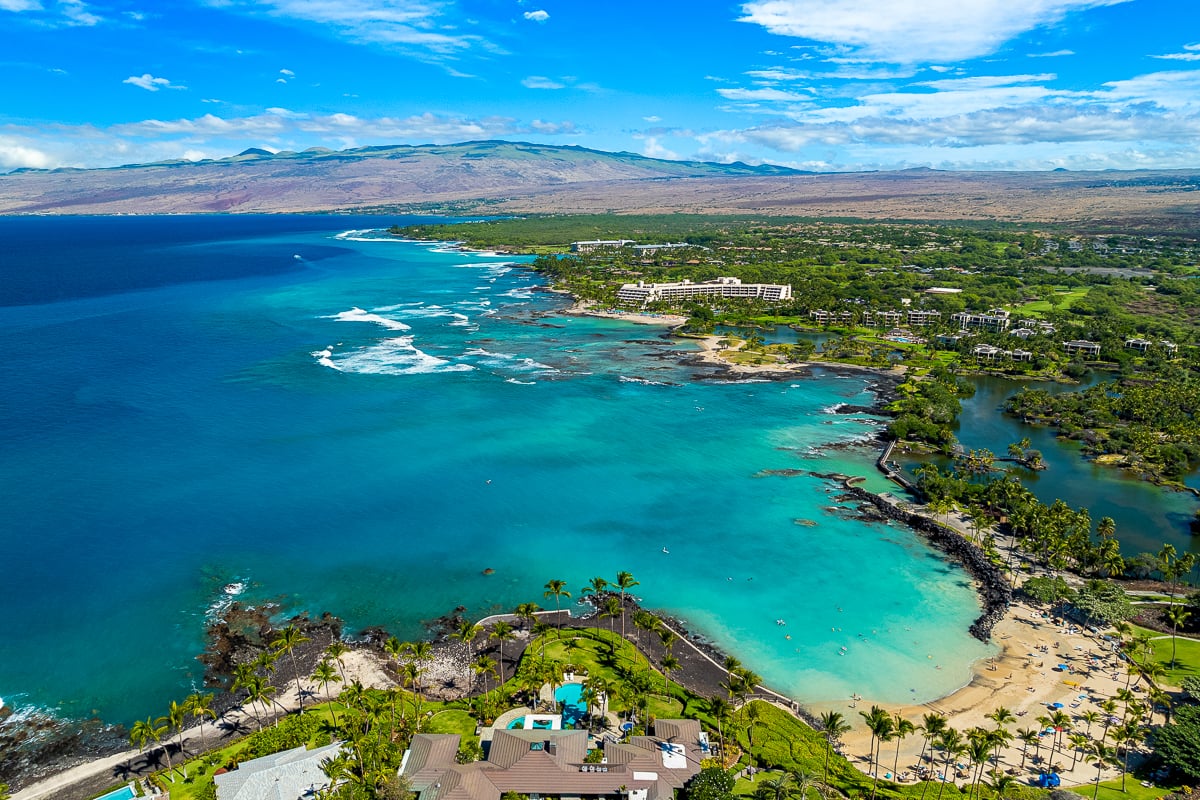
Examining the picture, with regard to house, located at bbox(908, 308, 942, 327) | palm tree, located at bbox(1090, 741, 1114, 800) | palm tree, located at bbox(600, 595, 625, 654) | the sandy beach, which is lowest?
the sandy beach

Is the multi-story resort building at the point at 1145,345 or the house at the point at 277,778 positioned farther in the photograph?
the multi-story resort building at the point at 1145,345

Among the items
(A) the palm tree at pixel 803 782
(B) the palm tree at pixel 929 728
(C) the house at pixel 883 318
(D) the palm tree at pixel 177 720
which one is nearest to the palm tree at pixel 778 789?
(A) the palm tree at pixel 803 782

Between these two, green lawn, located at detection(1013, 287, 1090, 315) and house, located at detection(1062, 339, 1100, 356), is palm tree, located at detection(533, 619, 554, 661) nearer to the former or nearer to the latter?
house, located at detection(1062, 339, 1100, 356)

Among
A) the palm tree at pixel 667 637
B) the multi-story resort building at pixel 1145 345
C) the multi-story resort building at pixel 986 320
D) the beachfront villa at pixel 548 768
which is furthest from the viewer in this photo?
the multi-story resort building at pixel 986 320

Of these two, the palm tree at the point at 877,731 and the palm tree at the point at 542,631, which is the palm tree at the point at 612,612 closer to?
the palm tree at the point at 542,631

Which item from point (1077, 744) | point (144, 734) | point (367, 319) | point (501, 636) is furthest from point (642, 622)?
point (367, 319)

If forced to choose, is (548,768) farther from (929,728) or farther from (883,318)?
(883,318)

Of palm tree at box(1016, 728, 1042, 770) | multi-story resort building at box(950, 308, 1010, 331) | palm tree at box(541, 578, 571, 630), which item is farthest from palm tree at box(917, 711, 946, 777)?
multi-story resort building at box(950, 308, 1010, 331)
